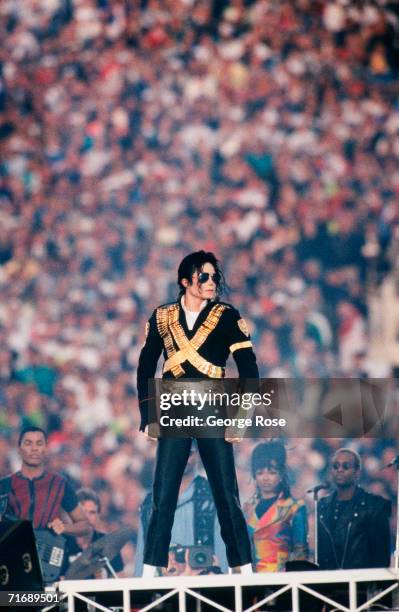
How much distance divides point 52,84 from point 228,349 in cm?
196

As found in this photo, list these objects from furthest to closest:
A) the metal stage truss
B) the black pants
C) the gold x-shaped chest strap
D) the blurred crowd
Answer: the blurred crowd < the gold x-shaped chest strap < the black pants < the metal stage truss

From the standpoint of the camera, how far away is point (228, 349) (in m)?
5.97

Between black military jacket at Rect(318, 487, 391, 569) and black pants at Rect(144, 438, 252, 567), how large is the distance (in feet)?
1.58

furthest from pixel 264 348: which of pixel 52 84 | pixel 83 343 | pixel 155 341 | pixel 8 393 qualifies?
pixel 52 84

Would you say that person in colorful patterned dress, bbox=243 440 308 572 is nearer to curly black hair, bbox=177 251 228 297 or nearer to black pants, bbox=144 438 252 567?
black pants, bbox=144 438 252 567

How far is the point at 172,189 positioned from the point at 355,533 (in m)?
2.27

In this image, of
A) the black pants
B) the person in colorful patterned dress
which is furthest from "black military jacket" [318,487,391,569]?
the black pants

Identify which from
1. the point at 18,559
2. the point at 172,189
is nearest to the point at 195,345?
the point at 172,189

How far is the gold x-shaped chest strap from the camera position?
19.4 ft

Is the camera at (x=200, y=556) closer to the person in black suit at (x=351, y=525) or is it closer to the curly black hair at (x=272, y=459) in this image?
the curly black hair at (x=272, y=459)

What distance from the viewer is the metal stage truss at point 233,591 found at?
530 centimetres

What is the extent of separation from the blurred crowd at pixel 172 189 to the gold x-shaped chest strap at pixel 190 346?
25 cm

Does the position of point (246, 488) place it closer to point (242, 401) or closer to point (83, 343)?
point (242, 401)

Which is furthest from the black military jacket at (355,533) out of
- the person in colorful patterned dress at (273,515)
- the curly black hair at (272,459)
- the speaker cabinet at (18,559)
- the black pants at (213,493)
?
the speaker cabinet at (18,559)
